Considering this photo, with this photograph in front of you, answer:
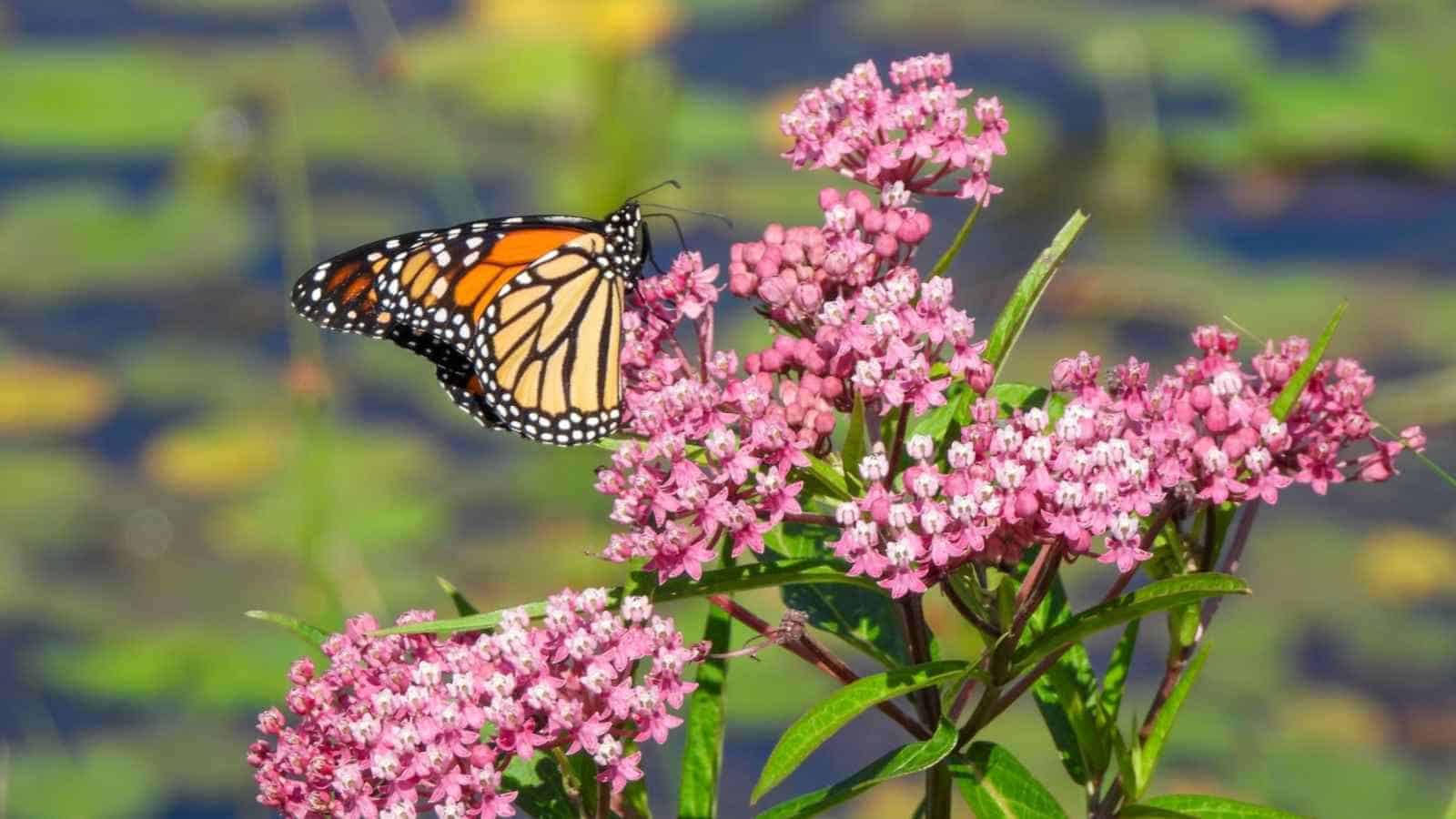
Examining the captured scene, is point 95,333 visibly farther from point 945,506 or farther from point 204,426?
point 945,506

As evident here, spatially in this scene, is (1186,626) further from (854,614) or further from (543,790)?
(543,790)

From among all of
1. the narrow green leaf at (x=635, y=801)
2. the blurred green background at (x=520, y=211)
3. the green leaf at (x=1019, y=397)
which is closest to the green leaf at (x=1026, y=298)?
the green leaf at (x=1019, y=397)

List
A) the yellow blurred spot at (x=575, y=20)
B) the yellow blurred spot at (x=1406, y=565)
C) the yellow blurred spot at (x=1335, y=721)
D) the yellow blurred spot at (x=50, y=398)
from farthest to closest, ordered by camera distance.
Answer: the yellow blurred spot at (x=575, y=20), the yellow blurred spot at (x=50, y=398), the yellow blurred spot at (x=1406, y=565), the yellow blurred spot at (x=1335, y=721)

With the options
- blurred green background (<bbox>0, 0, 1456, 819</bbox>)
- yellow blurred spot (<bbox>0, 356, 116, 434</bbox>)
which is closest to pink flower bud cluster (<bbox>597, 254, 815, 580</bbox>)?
blurred green background (<bbox>0, 0, 1456, 819</bbox>)

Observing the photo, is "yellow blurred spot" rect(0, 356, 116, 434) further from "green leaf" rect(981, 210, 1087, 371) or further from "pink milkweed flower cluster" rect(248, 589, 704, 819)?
"green leaf" rect(981, 210, 1087, 371)

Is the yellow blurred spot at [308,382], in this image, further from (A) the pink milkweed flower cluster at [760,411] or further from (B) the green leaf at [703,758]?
(A) the pink milkweed flower cluster at [760,411]

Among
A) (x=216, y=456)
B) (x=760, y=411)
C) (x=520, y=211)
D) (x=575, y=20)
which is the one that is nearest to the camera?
(x=760, y=411)

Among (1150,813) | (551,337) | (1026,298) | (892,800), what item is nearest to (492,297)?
(551,337)
